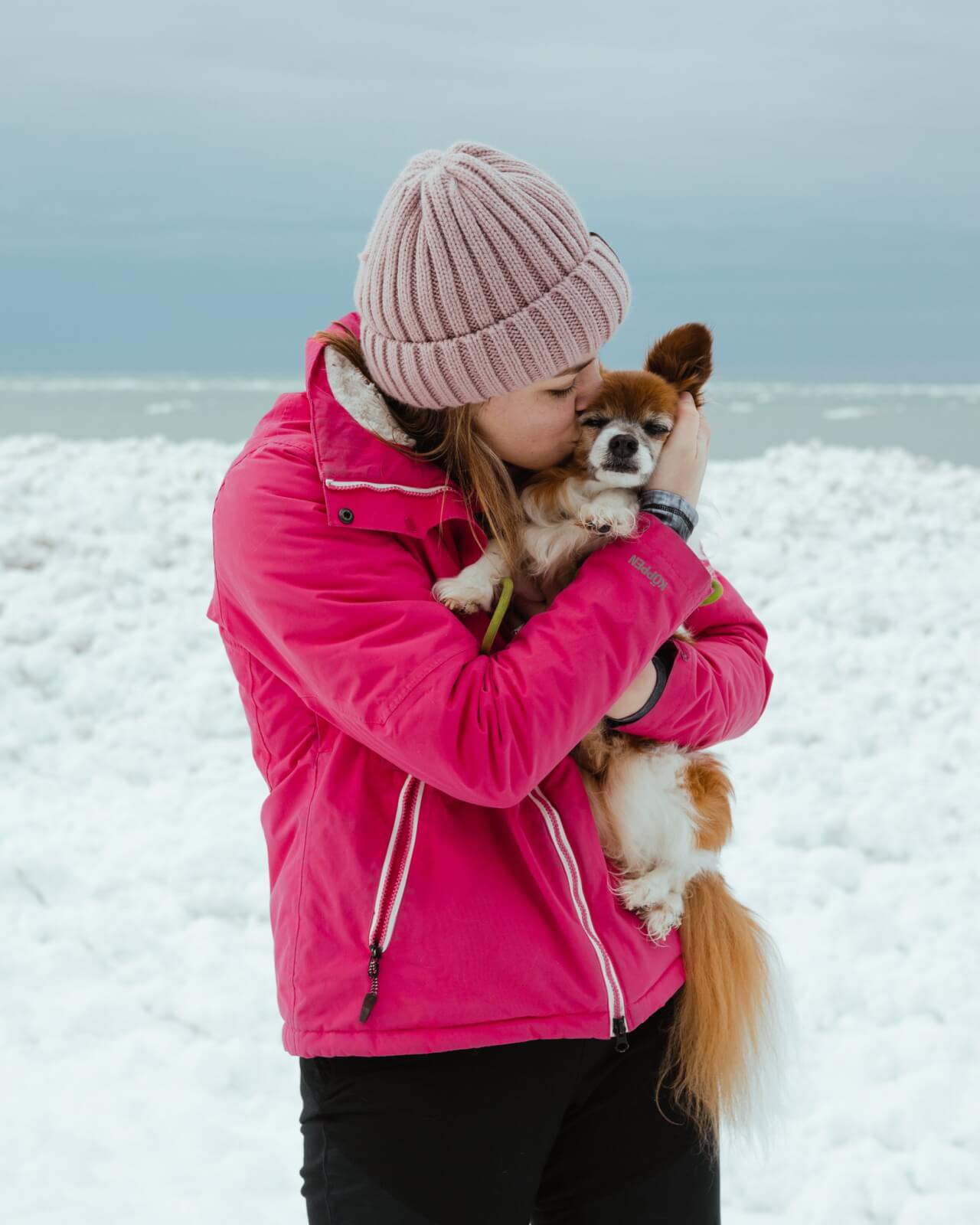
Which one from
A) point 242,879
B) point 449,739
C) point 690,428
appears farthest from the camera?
point 242,879

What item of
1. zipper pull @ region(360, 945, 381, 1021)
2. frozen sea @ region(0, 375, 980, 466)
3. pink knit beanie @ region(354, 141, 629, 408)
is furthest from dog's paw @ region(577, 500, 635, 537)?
frozen sea @ region(0, 375, 980, 466)

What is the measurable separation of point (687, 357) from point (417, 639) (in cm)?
109

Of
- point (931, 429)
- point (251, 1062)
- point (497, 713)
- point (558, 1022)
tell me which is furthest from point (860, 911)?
point (931, 429)

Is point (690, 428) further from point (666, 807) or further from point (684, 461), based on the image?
point (666, 807)

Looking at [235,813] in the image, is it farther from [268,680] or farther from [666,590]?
[666,590]

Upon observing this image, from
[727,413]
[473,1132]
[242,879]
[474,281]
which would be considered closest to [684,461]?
[474,281]

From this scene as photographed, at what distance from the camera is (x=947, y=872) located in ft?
13.5

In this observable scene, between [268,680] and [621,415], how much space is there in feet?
2.87

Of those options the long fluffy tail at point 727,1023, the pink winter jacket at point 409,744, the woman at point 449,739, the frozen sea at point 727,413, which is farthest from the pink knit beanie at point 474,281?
the frozen sea at point 727,413

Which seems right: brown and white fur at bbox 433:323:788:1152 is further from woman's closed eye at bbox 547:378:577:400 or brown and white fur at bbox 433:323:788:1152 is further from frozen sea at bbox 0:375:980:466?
frozen sea at bbox 0:375:980:466

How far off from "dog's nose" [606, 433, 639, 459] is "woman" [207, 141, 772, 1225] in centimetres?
30

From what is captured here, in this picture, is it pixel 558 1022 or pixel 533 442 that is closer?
pixel 558 1022

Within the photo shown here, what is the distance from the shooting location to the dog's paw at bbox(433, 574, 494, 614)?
1.61 metres

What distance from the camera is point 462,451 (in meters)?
1.69
